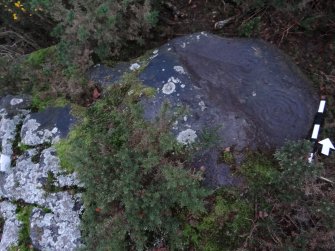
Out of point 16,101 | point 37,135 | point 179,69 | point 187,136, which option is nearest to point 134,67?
point 179,69

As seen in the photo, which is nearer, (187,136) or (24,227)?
(187,136)

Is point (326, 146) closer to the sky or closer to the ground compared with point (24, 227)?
closer to the sky

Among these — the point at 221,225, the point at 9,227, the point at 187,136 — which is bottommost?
the point at 9,227

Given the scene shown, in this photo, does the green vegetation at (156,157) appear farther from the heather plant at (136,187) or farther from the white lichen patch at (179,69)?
the white lichen patch at (179,69)

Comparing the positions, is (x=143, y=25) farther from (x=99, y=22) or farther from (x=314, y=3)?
(x=314, y=3)

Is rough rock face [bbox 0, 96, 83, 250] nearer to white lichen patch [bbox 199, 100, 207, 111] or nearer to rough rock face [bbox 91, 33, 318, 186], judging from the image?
rough rock face [bbox 91, 33, 318, 186]

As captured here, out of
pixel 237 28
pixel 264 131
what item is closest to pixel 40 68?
pixel 237 28

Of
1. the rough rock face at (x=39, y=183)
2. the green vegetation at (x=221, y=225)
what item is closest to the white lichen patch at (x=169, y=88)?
the rough rock face at (x=39, y=183)

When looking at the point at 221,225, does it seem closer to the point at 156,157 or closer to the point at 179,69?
the point at 156,157
